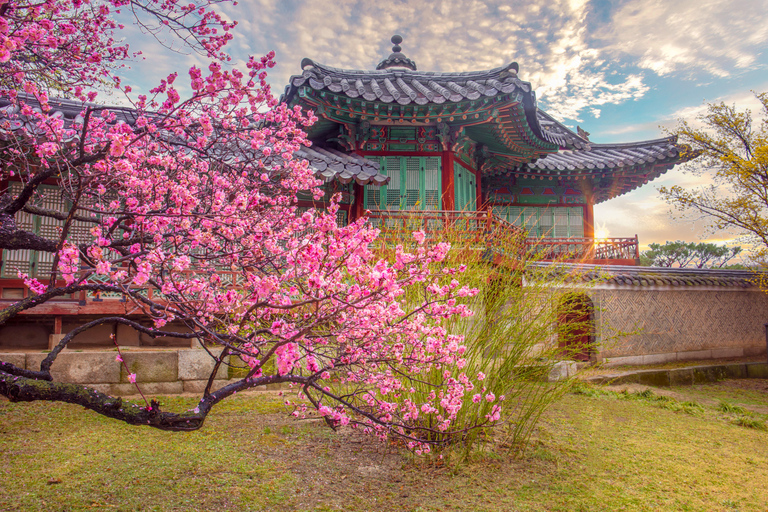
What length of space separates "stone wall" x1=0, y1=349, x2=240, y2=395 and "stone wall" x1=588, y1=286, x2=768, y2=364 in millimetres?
7071

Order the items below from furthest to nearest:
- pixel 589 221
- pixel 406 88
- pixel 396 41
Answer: pixel 396 41 → pixel 589 221 → pixel 406 88

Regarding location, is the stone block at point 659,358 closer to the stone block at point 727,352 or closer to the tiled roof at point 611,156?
the stone block at point 727,352

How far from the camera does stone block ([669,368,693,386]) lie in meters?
7.99

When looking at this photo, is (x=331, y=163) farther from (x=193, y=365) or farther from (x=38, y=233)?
(x=38, y=233)

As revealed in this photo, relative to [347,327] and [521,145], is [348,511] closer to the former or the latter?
[347,327]

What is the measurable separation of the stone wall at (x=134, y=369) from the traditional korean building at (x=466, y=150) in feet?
10.9

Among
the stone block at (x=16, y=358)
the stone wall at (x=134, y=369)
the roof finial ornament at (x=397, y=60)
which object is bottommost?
the stone wall at (x=134, y=369)

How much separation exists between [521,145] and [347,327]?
27.9 ft

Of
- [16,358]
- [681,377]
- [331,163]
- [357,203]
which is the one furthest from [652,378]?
[16,358]

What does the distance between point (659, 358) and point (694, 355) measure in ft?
4.00

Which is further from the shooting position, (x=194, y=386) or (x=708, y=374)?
(x=708, y=374)

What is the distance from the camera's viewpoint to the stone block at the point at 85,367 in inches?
198

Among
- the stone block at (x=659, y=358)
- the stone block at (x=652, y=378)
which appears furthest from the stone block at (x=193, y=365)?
the stone block at (x=659, y=358)

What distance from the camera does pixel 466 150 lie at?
9.46m
